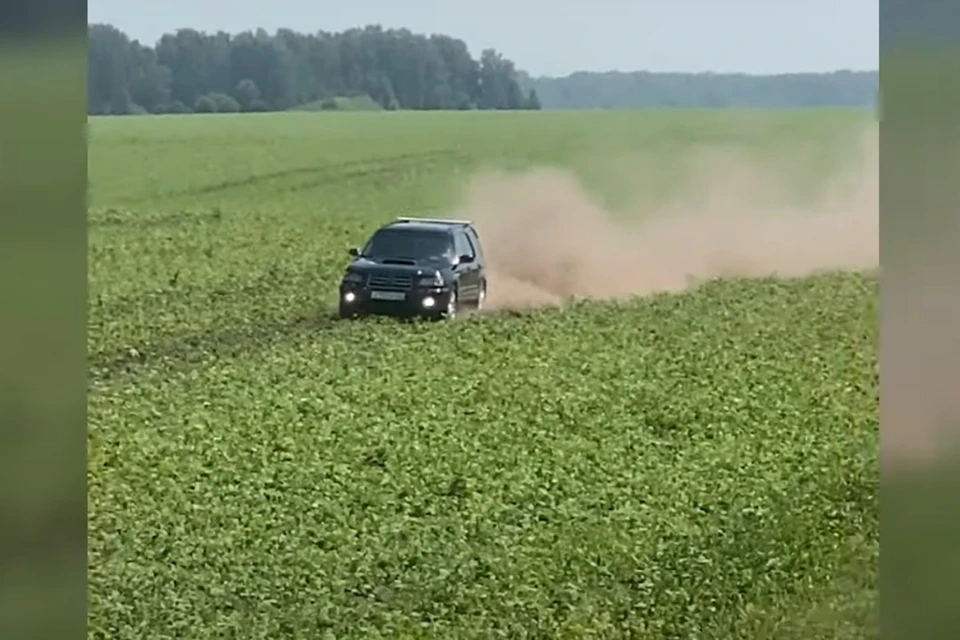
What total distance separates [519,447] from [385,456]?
236 mm

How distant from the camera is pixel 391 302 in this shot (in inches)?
97.4

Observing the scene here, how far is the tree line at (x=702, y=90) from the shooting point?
7.84ft

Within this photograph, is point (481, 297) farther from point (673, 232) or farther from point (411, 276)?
point (673, 232)

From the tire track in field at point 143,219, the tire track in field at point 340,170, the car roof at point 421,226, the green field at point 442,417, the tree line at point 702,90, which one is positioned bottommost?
the green field at point 442,417

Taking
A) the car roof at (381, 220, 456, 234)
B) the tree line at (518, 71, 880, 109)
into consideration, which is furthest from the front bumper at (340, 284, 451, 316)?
the tree line at (518, 71, 880, 109)

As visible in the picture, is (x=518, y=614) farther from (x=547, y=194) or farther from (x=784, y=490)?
(x=547, y=194)

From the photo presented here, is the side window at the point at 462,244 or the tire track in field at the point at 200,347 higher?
the side window at the point at 462,244

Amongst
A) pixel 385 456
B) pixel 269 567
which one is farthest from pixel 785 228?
pixel 269 567

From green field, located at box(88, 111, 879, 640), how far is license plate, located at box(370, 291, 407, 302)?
46 mm

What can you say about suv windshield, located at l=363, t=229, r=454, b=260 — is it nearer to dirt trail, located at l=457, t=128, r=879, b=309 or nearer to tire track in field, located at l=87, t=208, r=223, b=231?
dirt trail, located at l=457, t=128, r=879, b=309

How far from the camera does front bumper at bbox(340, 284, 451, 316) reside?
247cm
